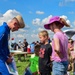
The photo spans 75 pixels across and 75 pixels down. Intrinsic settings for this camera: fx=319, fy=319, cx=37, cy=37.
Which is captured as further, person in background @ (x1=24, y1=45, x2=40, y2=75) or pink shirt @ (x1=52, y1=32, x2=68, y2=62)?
person in background @ (x1=24, y1=45, x2=40, y2=75)

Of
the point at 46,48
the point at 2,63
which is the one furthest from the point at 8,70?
the point at 46,48

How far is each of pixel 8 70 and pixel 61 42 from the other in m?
1.09

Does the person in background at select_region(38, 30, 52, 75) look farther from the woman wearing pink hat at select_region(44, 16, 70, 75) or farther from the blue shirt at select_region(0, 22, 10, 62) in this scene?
the blue shirt at select_region(0, 22, 10, 62)

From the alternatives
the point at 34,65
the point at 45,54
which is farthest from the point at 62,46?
the point at 34,65

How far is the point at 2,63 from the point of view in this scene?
18.1 ft

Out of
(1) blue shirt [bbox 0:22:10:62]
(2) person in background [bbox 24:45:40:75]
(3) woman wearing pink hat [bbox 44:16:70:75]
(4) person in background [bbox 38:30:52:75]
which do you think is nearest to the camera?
(1) blue shirt [bbox 0:22:10:62]

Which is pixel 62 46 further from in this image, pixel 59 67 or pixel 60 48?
pixel 59 67

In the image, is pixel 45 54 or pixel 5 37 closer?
pixel 5 37

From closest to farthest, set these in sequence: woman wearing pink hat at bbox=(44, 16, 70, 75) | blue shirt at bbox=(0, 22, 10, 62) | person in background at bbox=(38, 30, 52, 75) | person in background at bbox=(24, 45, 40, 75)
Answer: blue shirt at bbox=(0, 22, 10, 62) → woman wearing pink hat at bbox=(44, 16, 70, 75) → person in background at bbox=(38, 30, 52, 75) → person in background at bbox=(24, 45, 40, 75)

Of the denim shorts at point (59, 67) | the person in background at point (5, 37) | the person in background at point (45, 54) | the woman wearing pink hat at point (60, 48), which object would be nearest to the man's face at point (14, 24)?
the person in background at point (5, 37)

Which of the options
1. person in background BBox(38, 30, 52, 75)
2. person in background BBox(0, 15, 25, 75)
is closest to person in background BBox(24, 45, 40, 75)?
person in background BBox(38, 30, 52, 75)

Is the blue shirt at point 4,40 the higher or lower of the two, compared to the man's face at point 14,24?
lower

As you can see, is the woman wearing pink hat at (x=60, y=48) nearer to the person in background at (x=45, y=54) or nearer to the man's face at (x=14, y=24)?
the man's face at (x=14, y=24)

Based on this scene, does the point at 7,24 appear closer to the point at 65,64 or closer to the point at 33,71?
the point at 65,64
